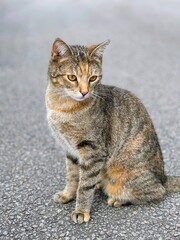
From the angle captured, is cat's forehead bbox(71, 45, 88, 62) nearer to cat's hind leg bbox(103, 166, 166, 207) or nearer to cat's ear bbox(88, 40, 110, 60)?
cat's ear bbox(88, 40, 110, 60)

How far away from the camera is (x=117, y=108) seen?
13.6 feet

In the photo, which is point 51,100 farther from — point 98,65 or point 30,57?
point 30,57

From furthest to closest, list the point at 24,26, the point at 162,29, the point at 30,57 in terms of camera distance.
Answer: the point at 24,26 < the point at 162,29 < the point at 30,57

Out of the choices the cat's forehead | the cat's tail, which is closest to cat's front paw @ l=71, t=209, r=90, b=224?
Answer: the cat's tail

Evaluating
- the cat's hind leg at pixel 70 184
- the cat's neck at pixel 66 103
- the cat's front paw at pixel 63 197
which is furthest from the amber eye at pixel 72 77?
the cat's front paw at pixel 63 197

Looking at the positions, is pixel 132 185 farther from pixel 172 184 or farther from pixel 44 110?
pixel 44 110

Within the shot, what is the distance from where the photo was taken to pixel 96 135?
150 inches

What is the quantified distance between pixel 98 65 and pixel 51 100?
55 centimetres

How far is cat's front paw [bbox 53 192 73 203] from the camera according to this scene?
4215 millimetres

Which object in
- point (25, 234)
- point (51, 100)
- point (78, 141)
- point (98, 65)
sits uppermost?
point (98, 65)

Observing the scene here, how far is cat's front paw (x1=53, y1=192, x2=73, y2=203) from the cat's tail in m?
0.98

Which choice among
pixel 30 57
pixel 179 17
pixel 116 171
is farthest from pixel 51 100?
pixel 179 17

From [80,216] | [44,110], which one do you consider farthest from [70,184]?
[44,110]

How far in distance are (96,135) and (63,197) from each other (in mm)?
821
